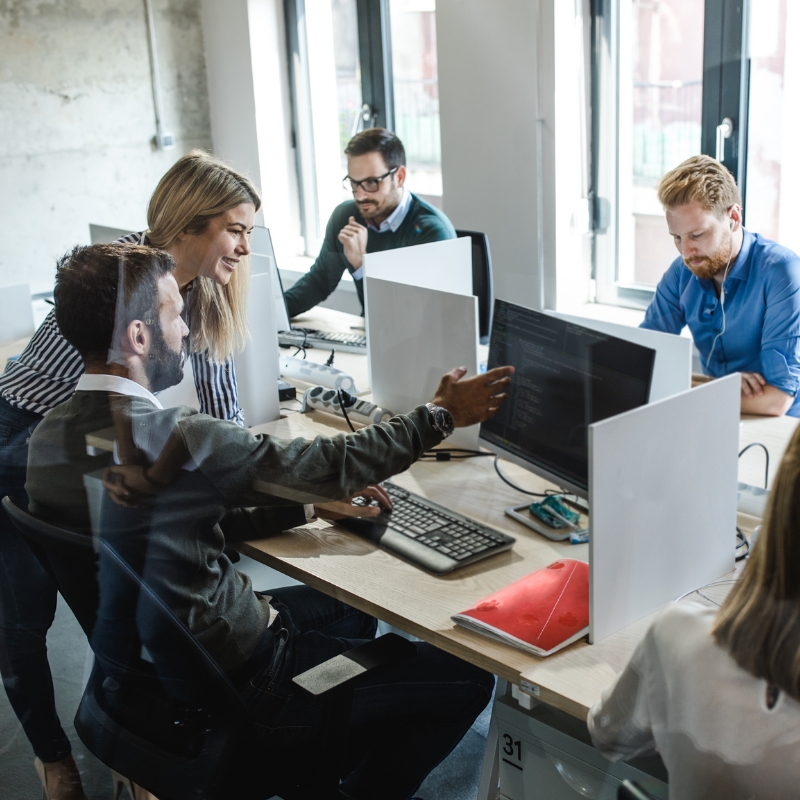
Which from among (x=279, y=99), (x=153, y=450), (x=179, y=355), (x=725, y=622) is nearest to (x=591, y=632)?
(x=725, y=622)

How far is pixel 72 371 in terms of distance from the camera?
1.39m

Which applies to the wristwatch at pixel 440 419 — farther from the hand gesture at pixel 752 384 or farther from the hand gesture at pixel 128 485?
the hand gesture at pixel 752 384

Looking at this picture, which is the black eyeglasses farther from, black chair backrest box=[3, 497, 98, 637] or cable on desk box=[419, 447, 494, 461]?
black chair backrest box=[3, 497, 98, 637]

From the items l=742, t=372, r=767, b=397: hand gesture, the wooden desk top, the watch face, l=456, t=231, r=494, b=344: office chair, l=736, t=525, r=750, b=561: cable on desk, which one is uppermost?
l=456, t=231, r=494, b=344: office chair

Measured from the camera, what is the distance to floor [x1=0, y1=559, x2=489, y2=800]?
1509mm

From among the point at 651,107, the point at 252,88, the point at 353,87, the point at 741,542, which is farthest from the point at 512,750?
the point at 353,87

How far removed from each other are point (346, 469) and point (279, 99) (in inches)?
58.2

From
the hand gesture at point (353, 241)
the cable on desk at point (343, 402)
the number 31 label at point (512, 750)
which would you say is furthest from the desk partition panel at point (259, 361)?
the number 31 label at point (512, 750)

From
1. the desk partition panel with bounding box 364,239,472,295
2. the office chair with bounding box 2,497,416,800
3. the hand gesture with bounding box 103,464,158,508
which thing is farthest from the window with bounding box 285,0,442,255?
the office chair with bounding box 2,497,416,800

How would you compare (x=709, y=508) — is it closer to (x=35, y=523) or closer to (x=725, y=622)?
(x=725, y=622)

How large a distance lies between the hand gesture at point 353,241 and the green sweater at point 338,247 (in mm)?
23

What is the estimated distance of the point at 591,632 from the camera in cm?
123

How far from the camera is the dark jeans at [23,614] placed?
54.7 inches

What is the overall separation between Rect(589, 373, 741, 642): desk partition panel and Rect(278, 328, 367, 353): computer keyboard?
150cm
